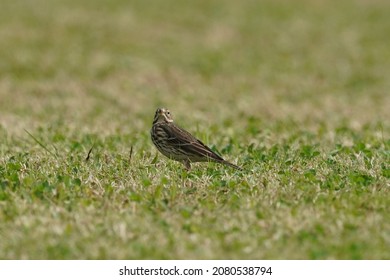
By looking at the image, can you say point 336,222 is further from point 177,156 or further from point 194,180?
point 177,156

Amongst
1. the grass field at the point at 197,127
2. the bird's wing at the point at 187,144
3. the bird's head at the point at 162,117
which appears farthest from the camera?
the bird's head at the point at 162,117

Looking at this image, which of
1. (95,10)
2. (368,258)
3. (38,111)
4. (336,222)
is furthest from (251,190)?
(95,10)

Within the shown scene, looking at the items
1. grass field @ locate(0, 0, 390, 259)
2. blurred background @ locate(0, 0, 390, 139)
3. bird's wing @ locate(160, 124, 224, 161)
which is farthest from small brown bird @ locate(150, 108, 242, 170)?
blurred background @ locate(0, 0, 390, 139)

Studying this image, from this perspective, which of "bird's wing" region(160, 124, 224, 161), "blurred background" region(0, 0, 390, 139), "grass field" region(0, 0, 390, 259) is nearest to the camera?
"grass field" region(0, 0, 390, 259)

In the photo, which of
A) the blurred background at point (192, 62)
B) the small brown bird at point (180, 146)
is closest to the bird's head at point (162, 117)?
the small brown bird at point (180, 146)

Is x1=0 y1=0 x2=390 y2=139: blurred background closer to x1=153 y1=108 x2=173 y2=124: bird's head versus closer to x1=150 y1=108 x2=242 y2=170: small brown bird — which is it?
x1=153 y1=108 x2=173 y2=124: bird's head

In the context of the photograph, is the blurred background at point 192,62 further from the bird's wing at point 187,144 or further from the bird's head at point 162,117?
the bird's wing at point 187,144

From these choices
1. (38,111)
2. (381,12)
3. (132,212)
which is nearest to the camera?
(132,212)
